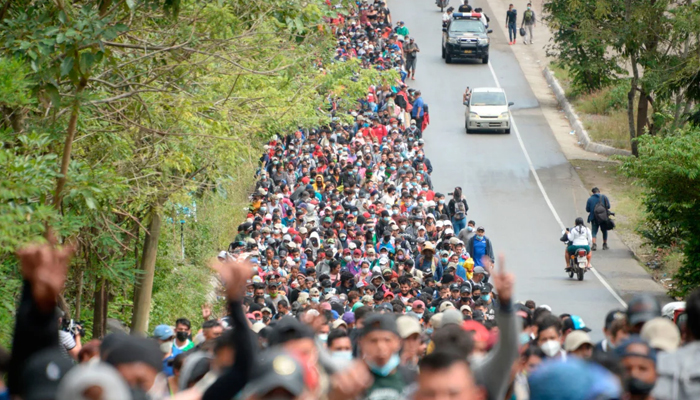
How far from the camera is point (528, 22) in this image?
48.7 m

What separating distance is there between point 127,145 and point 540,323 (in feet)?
23.5

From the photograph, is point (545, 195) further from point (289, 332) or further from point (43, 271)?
point (43, 271)

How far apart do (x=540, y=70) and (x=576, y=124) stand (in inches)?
361

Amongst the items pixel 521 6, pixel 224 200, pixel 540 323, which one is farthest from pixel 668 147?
pixel 521 6

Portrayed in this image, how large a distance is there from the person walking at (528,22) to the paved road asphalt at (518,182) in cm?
132

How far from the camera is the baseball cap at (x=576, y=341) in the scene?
7117mm

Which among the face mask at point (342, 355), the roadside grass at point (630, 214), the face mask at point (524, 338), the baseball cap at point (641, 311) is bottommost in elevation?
the roadside grass at point (630, 214)

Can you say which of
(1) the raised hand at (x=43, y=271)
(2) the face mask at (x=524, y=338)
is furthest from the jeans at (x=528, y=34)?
(1) the raised hand at (x=43, y=271)

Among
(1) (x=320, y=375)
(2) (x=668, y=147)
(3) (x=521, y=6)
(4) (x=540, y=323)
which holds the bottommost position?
(3) (x=521, y=6)

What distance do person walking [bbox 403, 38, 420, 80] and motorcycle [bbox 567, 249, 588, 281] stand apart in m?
19.1

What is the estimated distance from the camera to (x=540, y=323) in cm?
768

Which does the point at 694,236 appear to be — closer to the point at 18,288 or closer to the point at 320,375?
the point at 18,288

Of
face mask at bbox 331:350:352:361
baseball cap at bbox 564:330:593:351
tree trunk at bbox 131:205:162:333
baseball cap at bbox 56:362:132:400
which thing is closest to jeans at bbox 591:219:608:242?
→ tree trunk at bbox 131:205:162:333

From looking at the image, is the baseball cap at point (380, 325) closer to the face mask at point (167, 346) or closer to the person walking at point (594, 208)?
the face mask at point (167, 346)
